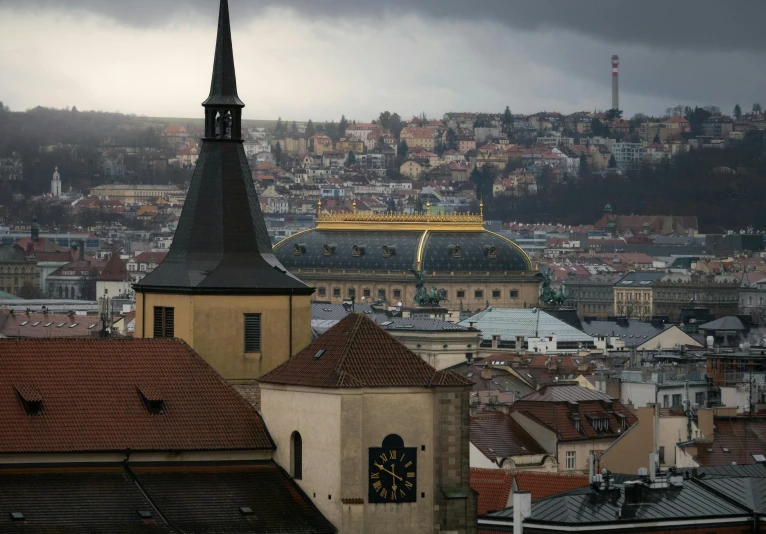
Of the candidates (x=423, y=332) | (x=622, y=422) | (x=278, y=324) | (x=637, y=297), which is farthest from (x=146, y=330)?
(x=637, y=297)

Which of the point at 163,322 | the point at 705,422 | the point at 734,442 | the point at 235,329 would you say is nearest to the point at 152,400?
the point at 235,329

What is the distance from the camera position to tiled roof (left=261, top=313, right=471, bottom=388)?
43625mm

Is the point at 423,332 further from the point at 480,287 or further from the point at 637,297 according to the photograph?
the point at 637,297

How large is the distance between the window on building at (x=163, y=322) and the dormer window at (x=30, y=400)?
4.95 metres

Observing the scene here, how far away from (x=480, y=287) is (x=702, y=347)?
29938 mm

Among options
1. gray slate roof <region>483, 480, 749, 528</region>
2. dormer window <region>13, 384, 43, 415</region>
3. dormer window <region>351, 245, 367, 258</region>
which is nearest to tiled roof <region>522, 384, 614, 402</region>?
gray slate roof <region>483, 480, 749, 528</region>

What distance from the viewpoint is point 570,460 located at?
2569 inches

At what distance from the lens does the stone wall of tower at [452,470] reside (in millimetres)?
43719

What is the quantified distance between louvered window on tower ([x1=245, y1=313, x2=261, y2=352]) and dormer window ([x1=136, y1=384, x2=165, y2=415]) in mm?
3621

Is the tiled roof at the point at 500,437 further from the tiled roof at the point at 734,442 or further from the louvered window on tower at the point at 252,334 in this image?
the louvered window on tower at the point at 252,334

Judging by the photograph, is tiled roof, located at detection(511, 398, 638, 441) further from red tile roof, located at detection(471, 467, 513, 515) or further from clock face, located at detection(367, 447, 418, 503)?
clock face, located at detection(367, 447, 418, 503)

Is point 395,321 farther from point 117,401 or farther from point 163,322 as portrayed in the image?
point 117,401

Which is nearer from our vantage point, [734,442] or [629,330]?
[734,442]

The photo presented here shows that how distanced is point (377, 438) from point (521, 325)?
80065 mm
